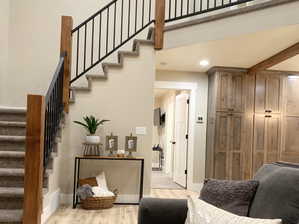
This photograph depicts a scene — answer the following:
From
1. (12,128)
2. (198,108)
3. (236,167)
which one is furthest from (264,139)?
(12,128)

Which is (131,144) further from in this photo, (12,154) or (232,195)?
(232,195)

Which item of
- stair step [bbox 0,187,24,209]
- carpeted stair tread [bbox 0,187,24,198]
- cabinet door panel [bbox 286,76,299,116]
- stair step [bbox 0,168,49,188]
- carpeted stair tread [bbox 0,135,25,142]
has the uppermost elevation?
cabinet door panel [bbox 286,76,299,116]

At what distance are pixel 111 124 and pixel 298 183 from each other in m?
3.31

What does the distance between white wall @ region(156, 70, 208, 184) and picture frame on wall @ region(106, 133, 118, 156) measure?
6.53 ft

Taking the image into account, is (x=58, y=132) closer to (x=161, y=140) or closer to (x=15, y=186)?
(x=15, y=186)

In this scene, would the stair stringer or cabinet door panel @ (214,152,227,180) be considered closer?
the stair stringer

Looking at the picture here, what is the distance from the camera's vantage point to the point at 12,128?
12.4 feet

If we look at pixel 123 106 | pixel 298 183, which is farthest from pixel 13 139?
pixel 298 183

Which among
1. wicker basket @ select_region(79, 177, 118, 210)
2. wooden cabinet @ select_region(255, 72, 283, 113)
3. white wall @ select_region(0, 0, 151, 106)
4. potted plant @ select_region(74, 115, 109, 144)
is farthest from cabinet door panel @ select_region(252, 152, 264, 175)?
white wall @ select_region(0, 0, 151, 106)

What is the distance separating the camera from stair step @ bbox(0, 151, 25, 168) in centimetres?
332

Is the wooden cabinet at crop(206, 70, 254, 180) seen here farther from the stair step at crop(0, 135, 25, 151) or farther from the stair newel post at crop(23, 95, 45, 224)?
the stair newel post at crop(23, 95, 45, 224)

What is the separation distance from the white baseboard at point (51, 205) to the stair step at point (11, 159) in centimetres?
49

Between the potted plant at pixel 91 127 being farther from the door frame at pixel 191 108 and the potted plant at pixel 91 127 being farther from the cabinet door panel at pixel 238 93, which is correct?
the cabinet door panel at pixel 238 93

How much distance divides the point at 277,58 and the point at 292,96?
1.42 meters
